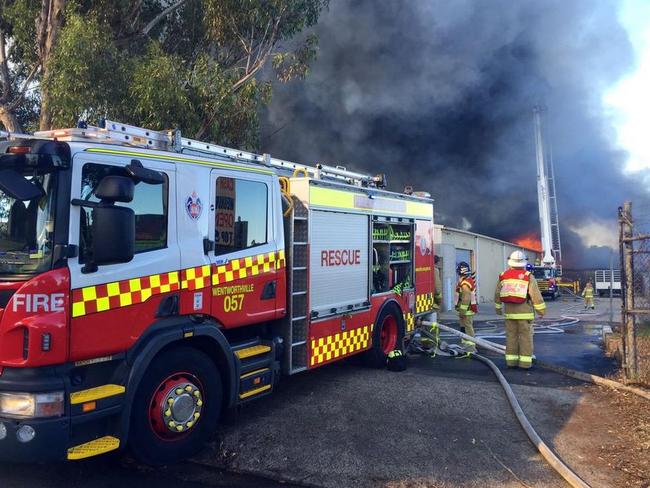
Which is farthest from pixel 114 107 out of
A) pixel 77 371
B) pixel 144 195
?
pixel 77 371

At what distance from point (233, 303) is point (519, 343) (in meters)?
4.29

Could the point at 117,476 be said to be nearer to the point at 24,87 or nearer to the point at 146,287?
the point at 146,287

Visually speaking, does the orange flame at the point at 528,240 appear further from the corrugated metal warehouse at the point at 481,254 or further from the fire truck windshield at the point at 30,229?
the fire truck windshield at the point at 30,229

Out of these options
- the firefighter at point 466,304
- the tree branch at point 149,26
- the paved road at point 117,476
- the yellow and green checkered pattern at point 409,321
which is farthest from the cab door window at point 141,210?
the tree branch at point 149,26

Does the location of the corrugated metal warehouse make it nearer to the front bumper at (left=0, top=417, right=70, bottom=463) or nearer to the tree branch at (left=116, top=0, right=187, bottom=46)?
the tree branch at (left=116, top=0, right=187, bottom=46)

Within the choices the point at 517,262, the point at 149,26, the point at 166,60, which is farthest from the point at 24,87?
the point at 517,262

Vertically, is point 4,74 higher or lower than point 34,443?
higher

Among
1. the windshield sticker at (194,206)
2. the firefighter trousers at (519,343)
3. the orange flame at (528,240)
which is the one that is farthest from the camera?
the orange flame at (528,240)

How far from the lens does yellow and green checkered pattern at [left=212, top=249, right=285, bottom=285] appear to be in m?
4.16

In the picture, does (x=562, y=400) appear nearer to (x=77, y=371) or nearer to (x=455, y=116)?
(x=77, y=371)

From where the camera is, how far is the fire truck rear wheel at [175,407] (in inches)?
140

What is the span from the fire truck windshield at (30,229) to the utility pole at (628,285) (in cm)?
547

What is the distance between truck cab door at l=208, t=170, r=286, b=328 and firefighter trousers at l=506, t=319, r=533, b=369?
140 inches

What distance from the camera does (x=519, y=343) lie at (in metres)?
6.98
